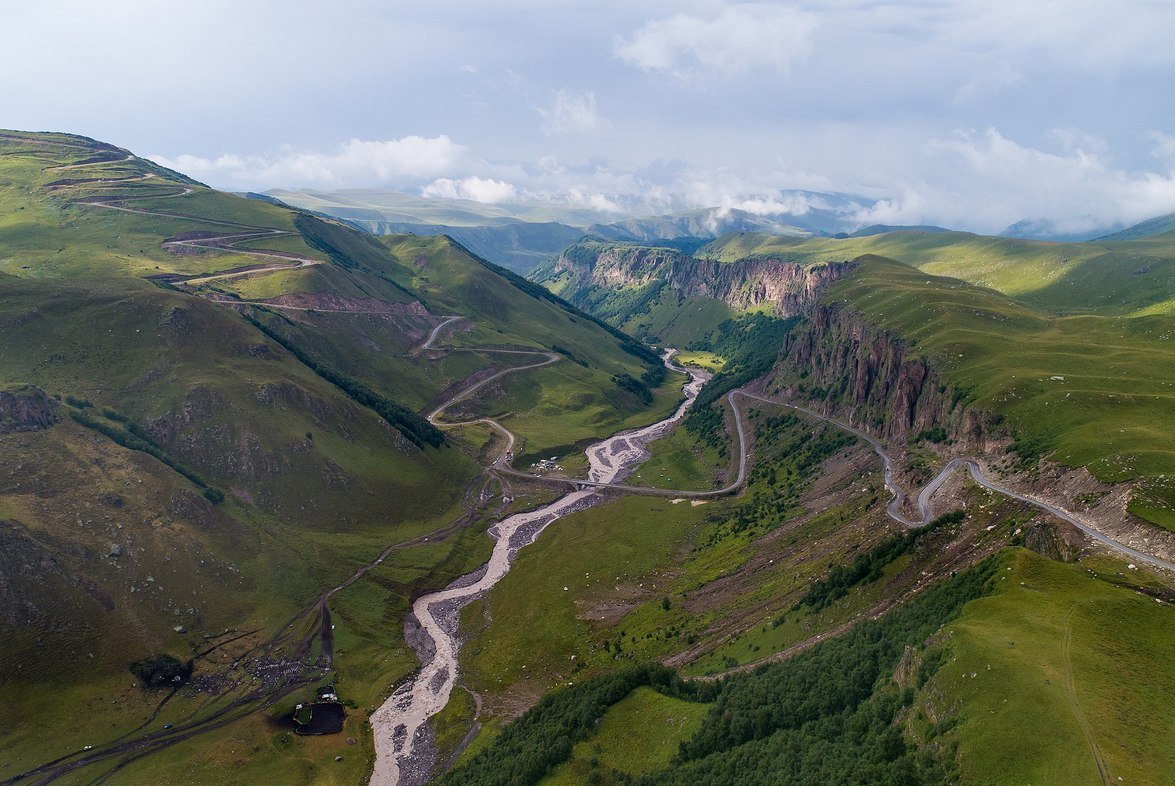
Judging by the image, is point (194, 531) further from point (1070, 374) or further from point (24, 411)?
point (1070, 374)

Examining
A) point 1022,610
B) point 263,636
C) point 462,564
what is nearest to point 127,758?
point 263,636

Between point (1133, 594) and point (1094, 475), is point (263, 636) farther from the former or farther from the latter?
point (1094, 475)

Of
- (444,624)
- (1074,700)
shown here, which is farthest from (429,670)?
(1074,700)

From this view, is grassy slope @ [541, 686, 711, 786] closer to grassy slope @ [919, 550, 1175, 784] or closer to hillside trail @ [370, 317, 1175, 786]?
hillside trail @ [370, 317, 1175, 786]

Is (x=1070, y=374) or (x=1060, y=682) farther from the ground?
(x=1070, y=374)

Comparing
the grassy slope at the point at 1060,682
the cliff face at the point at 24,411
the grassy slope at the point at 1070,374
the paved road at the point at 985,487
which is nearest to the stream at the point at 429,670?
the grassy slope at the point at 1060,682

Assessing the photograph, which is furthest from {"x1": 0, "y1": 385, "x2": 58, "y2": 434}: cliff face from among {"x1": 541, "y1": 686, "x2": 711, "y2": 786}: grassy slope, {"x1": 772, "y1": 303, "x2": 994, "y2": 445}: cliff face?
A: {"x1": 772, "y1": 303, "x2": 994, "y2": 445}: cliff face
